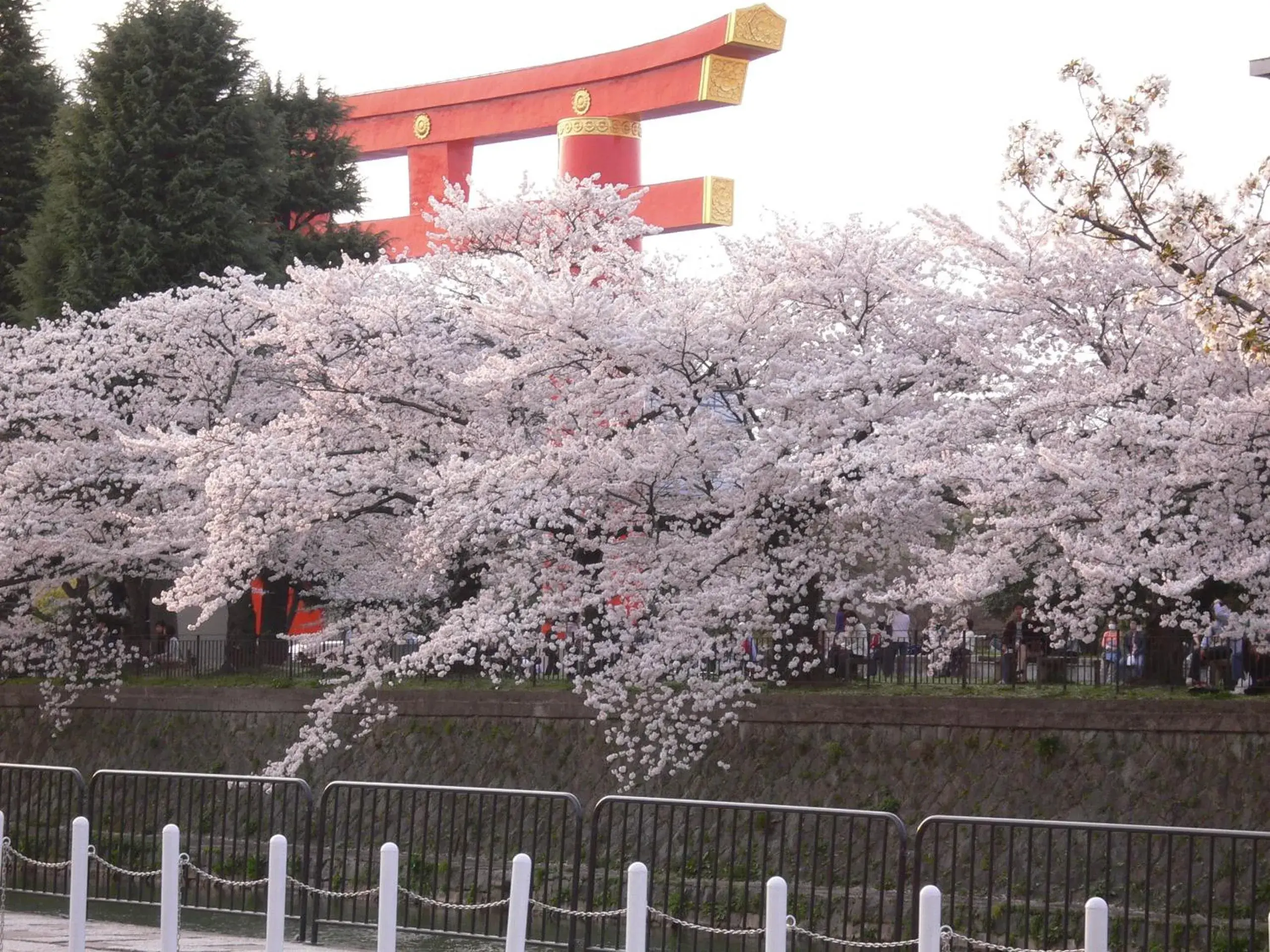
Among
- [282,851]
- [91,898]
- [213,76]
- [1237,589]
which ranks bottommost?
[91,898]

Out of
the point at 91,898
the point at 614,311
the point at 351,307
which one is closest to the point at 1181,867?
the point at 614,311

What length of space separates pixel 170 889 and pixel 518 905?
8.33ft

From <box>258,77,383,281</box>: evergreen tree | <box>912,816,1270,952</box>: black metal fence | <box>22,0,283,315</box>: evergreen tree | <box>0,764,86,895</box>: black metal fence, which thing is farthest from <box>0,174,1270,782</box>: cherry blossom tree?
<box>258,77,383,281</box>: evergreen tree

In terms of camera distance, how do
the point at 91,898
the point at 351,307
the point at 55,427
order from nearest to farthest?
the point at 91,898 < the point at 351,307 < the point at 55,427

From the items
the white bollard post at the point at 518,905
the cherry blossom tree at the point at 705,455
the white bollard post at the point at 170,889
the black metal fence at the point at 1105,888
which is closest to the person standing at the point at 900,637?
the cherry blossom tree at the point at 705,455

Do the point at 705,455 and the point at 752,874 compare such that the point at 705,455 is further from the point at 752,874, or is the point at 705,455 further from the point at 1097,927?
the point at 1097,927

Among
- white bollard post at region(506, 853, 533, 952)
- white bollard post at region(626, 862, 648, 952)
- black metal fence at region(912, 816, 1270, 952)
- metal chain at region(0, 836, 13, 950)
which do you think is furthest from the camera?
black metal fence at region(912, 816, 1270, 952)

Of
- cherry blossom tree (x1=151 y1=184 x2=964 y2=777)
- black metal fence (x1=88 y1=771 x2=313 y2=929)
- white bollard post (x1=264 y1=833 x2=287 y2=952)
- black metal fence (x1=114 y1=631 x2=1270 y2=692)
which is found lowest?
black metal fence (x1=88 y1=771 x2=313 y2=929)

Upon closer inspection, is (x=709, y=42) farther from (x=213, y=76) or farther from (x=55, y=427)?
(x=55, y=427)

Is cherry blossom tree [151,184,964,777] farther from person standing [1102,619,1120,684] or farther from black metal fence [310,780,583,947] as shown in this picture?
person standing [1102,619,1120,684]

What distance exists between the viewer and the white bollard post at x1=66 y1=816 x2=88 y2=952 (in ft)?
→ 35.4

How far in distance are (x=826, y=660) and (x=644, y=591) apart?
3382mm

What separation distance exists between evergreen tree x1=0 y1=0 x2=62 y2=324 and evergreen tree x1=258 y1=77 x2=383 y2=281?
4.76m

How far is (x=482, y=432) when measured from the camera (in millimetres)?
22812
